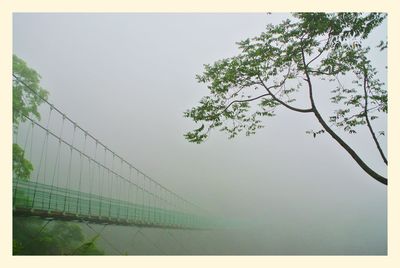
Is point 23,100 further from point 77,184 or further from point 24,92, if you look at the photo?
point 77,184

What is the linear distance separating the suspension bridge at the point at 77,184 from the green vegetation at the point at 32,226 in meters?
0.12

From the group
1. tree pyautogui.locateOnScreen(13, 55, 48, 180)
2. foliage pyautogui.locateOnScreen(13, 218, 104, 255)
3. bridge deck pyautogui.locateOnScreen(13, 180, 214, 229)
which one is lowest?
foliage pyautogui.locateOnScreen(13, 218, 104, 255)

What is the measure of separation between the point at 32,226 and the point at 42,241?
0.33 meters

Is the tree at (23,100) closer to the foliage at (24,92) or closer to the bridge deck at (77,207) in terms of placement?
the foliage at (24,92)

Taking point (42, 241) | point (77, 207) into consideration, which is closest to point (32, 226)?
point (42, 241)

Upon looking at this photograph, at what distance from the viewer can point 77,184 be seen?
7367 millimetres

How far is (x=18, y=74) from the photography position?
6734 millimetres

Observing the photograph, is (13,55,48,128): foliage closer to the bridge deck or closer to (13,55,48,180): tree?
(13,55,48,180): tree

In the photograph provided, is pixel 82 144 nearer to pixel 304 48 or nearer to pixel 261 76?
pixel 261 76

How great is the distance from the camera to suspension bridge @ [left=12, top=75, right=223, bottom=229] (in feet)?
19.3

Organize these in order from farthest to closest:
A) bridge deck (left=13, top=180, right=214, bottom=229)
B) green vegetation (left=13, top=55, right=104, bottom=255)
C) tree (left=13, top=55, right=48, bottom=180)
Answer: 1. tree (left=13, top=55, right=48, bottom=180)
2. green vegetation (left=13, top=55, right=104, bottom=255)
3. bridge deck (left=13, top=180, right=214, bottom=229)

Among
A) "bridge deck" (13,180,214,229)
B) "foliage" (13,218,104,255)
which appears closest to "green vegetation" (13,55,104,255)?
"foliage" (13,218,104,255)

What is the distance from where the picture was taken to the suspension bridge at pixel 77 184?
19.3ft
